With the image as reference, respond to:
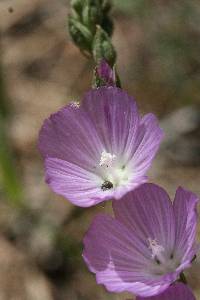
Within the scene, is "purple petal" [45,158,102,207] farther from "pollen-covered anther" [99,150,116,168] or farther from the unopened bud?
the unopened bud

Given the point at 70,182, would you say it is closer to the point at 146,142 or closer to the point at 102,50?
the point at 146,142

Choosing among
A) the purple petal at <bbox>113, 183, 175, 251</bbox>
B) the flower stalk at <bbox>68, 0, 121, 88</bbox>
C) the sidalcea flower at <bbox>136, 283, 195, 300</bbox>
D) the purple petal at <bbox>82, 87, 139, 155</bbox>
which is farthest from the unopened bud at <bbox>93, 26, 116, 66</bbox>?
the sidalcea flower at <bbox>136, 283, 195, 300</bbox>

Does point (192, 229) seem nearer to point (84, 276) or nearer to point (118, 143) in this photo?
point (118, 143)

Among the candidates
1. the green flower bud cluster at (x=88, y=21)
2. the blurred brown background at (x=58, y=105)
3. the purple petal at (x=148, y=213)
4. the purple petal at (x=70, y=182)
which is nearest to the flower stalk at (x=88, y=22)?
the green flower bud cluster at (x=88, y=21)

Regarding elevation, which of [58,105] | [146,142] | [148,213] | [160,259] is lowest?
[58,105]

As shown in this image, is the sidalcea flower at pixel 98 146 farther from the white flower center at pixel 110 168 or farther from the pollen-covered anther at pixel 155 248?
the pollen-covered anther at pixel 155 248

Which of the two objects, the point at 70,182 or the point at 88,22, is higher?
the point at 88,22

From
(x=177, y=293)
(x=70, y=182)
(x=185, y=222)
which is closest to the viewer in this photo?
(x=177, y=293)

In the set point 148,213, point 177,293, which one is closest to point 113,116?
point 148,213
